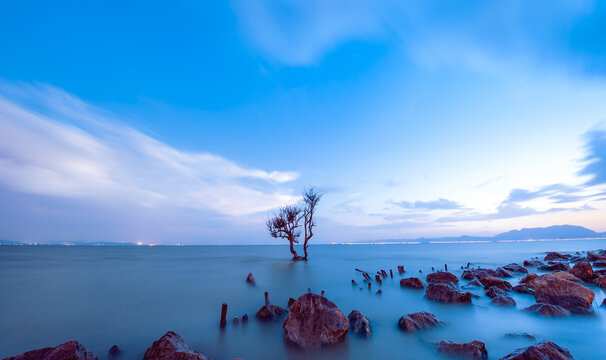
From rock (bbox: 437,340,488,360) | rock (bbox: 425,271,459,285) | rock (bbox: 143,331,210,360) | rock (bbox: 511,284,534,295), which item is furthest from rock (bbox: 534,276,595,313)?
→ rock (bbox: 143,331,210,360)

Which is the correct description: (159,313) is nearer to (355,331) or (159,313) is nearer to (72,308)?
(72,308)

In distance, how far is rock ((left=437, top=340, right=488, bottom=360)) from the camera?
7.72 metres

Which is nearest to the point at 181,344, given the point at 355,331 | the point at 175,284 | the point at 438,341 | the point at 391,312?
the point at 355,331

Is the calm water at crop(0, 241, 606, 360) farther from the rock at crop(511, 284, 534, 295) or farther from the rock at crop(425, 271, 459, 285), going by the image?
the rock at crop(425, 271, 459, 285)

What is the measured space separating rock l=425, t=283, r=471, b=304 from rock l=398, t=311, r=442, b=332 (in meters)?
4.33

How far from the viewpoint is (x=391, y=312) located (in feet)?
42.7

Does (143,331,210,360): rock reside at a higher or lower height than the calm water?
higher

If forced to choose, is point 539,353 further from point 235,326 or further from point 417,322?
point 235,326

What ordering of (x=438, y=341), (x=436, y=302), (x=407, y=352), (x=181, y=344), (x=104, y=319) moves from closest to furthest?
(x=181, y=344), (x=407, y=352), (x=438, y=341), (x=104, y=319), (x=436, y=302)

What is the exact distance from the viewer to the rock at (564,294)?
12344 millimetres

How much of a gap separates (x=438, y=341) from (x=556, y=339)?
16.0 feet

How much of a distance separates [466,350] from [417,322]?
8.35 ft

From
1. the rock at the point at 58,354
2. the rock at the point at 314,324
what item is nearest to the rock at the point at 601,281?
the rock at the point at 314,324

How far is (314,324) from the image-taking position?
8.77 meters
